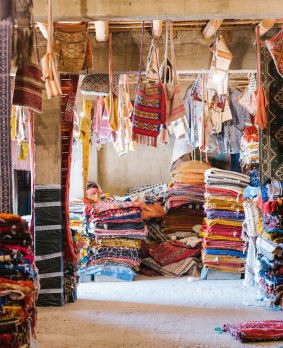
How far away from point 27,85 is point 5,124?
63 centimetres

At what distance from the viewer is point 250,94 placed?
1010 centimetres

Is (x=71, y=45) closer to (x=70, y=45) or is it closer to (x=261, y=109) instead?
(x=70, y=45)

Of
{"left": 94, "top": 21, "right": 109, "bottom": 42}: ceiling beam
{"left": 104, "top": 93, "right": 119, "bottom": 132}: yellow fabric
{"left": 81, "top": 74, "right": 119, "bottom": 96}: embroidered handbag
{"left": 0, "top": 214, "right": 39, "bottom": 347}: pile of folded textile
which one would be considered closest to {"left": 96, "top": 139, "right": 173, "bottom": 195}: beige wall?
{"left": 81, "top": 74, "right": 119, "bottom": 96}: embroidered handbag

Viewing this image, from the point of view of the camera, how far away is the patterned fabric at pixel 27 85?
19.1 feet

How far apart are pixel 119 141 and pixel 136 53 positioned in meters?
1.87

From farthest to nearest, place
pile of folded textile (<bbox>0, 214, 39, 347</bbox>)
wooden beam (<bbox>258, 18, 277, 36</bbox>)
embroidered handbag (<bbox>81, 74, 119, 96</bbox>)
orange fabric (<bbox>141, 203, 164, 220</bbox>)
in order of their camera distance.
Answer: orange fabric (<bbox>141, 203, 164, 220</bbox>)
embroidered handbag (<bbox>81, 74, 119, 96</bbox>)
wooden beam (<bbox>258, 18, 277, 36</bbox>)
pile of folded textile (<bbox>0, 214, 39, 347</bbox>)

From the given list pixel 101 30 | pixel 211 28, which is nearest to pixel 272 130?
pixel 211 28

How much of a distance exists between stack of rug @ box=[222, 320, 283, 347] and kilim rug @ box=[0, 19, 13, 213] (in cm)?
248

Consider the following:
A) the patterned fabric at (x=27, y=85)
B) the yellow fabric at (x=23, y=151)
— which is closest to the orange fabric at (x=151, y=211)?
the yellow fabric at (x=23, y=151)

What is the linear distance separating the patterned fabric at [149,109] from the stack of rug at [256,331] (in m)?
2.52

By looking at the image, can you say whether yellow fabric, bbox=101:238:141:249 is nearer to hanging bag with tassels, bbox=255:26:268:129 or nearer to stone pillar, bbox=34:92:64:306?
stone pillar, bbox=34:92:64:306

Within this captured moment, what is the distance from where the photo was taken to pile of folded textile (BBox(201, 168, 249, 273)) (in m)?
11.0

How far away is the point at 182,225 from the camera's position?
40.7 feet

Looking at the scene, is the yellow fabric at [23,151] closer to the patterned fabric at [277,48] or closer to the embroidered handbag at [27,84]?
the patterned fabric at [277,48]
